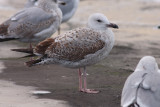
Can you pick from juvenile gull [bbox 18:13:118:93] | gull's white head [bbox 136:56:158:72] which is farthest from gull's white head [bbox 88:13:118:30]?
gull's white head [bbox 136:56:158:72]

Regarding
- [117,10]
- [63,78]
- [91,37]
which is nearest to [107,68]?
[63,78]

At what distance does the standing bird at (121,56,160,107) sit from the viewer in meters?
5.07

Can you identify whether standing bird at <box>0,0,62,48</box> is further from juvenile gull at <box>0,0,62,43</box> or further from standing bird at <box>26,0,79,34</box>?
standing bird at <box>26,0,79,34</box>

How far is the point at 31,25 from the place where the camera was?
884cm

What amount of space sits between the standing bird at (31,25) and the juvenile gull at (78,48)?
198cm

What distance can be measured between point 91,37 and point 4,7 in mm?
9085

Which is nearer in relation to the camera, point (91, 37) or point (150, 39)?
point (91, 37)

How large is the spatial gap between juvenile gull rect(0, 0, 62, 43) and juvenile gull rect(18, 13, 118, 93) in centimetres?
198

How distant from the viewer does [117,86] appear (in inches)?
278

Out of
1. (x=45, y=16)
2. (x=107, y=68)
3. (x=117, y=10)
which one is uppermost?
(x=45, y=16)

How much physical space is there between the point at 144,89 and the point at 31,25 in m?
4.03

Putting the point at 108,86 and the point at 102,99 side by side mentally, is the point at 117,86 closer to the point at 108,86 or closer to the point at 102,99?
the point at 108,86

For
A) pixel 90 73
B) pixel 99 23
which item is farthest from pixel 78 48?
pixel 90 73

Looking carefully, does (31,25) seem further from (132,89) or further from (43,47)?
(132,89)
